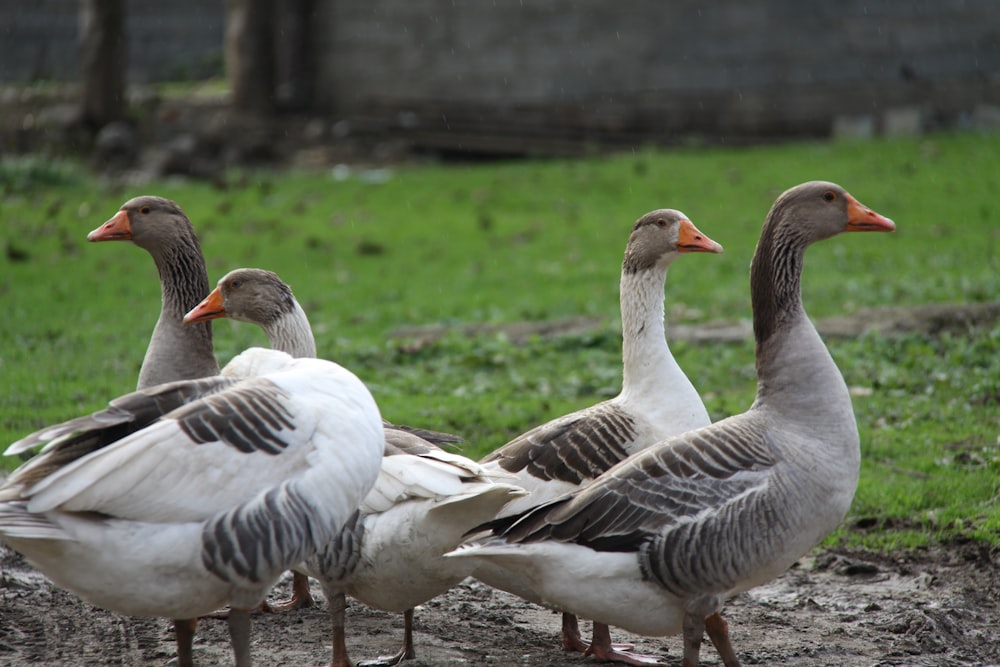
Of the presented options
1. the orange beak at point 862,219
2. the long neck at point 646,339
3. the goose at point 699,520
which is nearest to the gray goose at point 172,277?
the goose at point 699,520

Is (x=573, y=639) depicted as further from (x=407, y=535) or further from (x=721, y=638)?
(x=407, y=535)

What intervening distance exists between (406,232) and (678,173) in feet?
13.0

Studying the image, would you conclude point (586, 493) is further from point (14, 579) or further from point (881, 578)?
point (14, 579)

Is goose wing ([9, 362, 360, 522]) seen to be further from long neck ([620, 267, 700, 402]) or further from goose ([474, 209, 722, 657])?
long neck ([620, 267, 700, 402])

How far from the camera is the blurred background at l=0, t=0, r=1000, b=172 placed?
643 inches

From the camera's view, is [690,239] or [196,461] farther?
[690,239]

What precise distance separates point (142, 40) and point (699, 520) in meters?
19.9

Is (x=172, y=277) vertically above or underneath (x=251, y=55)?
underneath

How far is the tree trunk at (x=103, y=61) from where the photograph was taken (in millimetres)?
16156

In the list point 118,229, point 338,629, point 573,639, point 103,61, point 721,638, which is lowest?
point 573,639

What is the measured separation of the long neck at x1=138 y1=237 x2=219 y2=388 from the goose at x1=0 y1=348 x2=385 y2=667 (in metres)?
1.31

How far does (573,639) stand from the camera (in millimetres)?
4734

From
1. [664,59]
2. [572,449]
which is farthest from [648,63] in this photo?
[572,449]

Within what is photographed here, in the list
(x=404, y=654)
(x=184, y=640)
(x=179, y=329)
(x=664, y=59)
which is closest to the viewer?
(x=184, y=640)
